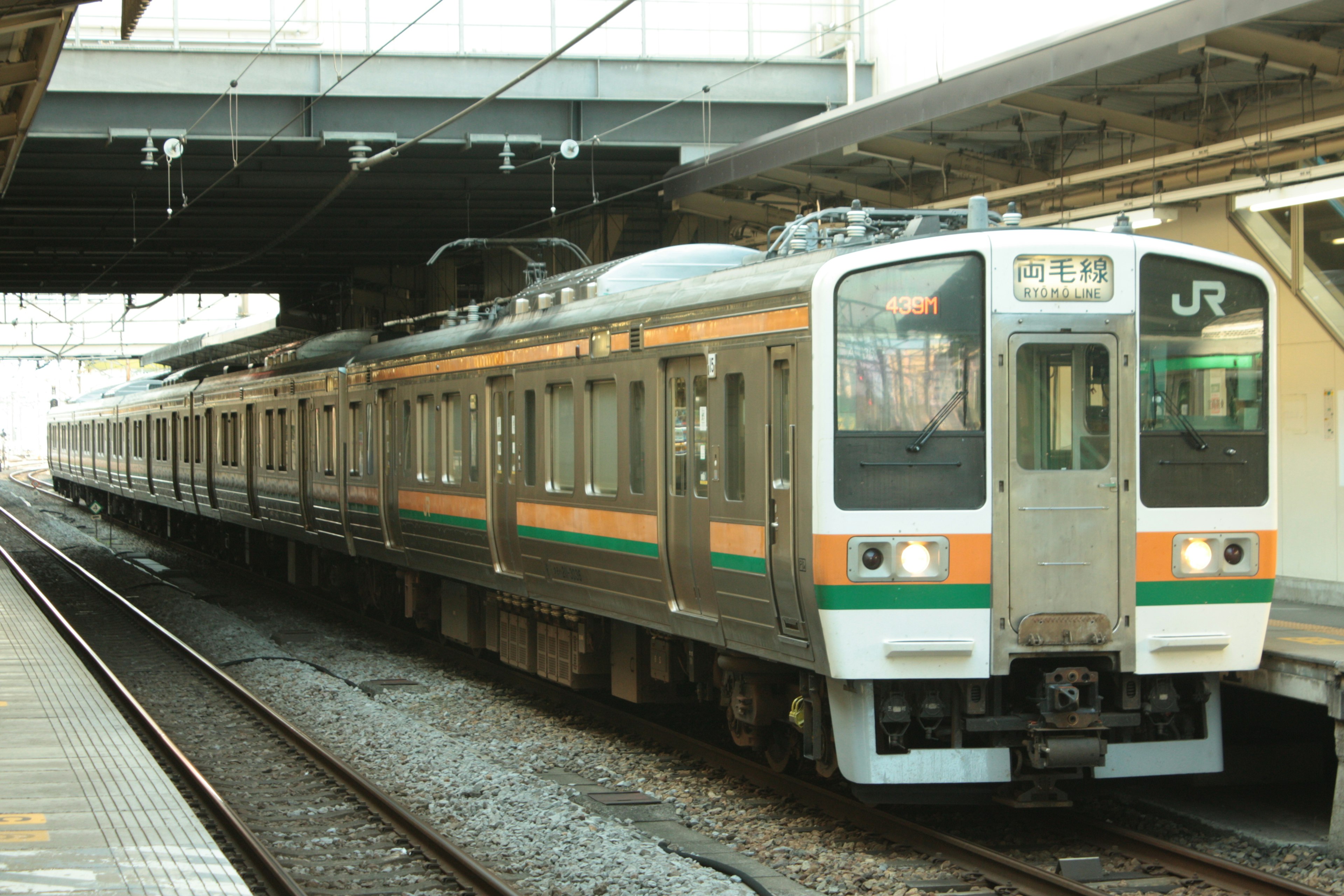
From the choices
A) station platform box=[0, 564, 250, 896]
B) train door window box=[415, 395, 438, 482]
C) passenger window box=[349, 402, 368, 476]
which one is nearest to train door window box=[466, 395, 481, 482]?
train door window box=[415, 395, 438, 482]

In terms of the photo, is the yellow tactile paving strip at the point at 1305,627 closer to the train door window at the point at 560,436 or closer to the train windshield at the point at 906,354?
the train windshield at the point at 906,354

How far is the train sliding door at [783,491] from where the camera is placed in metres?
7.22

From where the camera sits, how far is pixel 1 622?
16.1 meters

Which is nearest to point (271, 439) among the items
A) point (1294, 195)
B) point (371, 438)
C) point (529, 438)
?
point (371, 438)

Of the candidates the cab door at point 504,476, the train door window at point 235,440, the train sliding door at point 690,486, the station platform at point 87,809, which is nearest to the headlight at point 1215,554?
the train sliding door at point 690,486

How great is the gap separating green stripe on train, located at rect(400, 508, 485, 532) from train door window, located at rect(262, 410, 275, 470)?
236 inches

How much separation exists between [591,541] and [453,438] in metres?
3.13

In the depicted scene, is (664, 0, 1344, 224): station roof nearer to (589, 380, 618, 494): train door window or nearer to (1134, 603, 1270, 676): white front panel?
(1134, 603, 1270, 676): white front panel

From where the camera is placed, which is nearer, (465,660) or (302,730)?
(302,730)

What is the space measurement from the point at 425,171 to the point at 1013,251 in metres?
16.1

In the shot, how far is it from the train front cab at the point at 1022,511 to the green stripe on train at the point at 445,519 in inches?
214

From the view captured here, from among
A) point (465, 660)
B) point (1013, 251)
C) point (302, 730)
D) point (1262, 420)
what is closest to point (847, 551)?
point (1013, 251)

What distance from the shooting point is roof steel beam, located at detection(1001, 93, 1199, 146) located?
40.1 feet

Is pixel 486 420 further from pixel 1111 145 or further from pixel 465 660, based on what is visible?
pixel 1111 145
